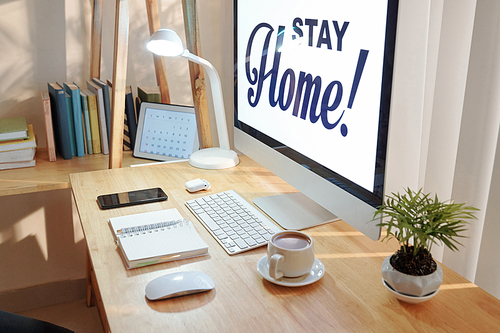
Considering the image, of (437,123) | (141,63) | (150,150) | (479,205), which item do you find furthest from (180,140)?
(479,205)

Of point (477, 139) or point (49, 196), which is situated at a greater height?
point (477, 139)

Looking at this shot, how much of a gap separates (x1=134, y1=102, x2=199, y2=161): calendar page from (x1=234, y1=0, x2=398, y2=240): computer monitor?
0.46 meters

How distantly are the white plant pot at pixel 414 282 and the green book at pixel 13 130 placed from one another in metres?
1.35

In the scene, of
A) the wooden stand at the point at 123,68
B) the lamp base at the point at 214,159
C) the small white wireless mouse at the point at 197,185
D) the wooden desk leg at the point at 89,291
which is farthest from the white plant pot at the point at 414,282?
the wooden desk leg at the point at 89,291

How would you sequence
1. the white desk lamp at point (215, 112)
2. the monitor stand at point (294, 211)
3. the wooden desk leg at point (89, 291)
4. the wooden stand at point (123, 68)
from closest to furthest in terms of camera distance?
the monitor stand at point (294, 211) < the white desk lamp at point (215, 112) < the wooden stand at point (123, 68) < the wooden desk leg at point (89, 291)

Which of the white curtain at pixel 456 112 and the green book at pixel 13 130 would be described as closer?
the white curtain at pixel 456 112

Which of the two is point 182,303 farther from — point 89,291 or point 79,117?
point 89,291

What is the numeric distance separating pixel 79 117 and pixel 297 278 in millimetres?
1181

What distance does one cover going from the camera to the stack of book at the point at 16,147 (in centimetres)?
150

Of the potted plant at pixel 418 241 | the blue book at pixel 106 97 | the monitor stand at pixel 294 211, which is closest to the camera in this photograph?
the potted plant at pixel 418 241

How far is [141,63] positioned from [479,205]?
1.43 m

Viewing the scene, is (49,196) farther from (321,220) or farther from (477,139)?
(477,139)

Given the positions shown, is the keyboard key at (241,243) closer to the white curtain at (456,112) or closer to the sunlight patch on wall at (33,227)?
the white curtain at (456,112)

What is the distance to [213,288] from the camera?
2.43 ft
